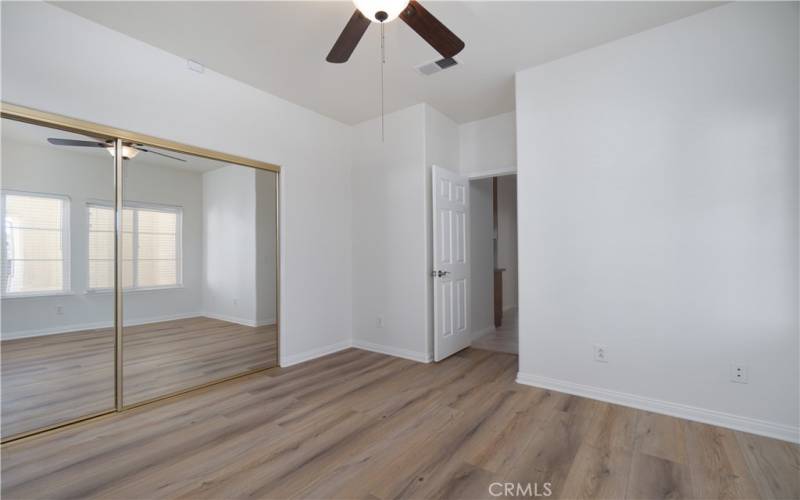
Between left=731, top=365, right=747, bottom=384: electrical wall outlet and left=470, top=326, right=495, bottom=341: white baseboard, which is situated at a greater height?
left=731, top=365, right=747, bottom=384: electrical wall outlet

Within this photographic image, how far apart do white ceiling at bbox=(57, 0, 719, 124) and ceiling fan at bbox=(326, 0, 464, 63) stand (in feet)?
1.57

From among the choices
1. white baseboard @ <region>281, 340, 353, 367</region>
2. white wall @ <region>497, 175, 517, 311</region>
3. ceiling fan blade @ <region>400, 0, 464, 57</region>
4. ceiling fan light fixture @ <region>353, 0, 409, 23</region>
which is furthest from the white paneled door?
white wall @ <region>497, 175, 517, 311</region>

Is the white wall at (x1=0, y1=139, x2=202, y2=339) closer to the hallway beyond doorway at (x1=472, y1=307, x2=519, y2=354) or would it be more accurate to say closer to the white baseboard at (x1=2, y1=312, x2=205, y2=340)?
the white baseboard at (x1=2, y1=312, x2=205, y2=340)

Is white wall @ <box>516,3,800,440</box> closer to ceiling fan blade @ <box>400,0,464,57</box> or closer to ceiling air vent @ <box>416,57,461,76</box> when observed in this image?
ceiling air vent @ <box>416,57,461,76</box>

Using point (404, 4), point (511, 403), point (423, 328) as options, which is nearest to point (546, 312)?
point (511, 403)

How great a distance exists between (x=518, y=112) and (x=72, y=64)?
3275mm

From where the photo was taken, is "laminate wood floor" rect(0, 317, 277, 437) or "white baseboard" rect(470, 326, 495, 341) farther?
"white baseboard" rect(470, 326, 495, 341)

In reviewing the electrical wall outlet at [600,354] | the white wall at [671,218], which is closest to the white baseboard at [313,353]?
the white wall at [671,218]

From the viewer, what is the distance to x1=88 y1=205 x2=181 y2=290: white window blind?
8.32 feet

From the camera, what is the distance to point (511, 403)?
2.68 meters

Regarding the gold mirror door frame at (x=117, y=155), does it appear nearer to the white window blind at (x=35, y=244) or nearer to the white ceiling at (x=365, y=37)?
the white window blind at (x=35, y=244)

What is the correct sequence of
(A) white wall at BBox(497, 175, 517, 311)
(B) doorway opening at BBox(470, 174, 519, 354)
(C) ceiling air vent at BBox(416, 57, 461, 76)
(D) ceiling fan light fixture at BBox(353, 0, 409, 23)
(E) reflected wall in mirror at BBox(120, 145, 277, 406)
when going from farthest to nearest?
(A) white wall at BBox(497, 175, 517, 311) < (B) doorway opening at BBox(470, 174, 519, 354) < (C) ceiling air vent at BBox(416, 57, 461, 76) < (E) reflected wall in mirror at BBox(120, 145, 277, 406) < (D) ceiling fan light fixture at BBox(353, 0, 409, 23)

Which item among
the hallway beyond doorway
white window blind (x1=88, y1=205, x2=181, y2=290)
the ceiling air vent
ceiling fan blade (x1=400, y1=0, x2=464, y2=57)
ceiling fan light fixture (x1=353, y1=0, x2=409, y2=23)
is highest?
the ceiling air vent

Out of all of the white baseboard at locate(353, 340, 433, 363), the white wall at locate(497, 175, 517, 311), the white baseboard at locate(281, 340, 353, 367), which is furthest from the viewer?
the white wall at locate(497, 175, 517, 311)
